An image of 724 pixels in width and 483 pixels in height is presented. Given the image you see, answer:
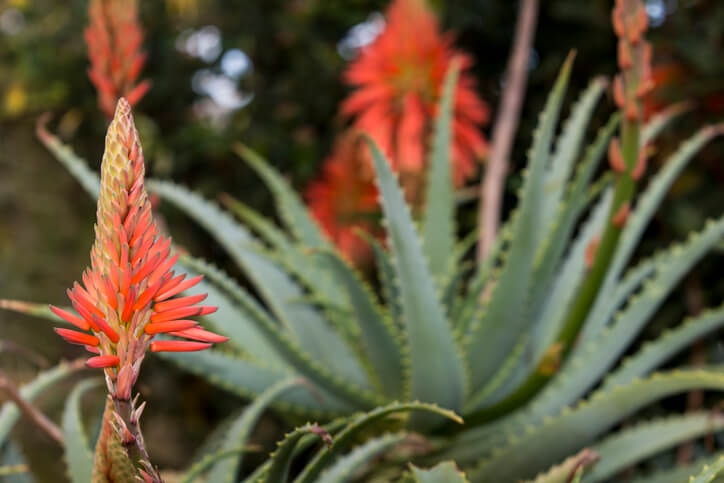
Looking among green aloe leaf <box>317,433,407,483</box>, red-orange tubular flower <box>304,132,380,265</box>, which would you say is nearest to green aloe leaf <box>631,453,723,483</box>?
green aloe leaf <box>317,433,407,483</box>

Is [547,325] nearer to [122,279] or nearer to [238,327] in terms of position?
[238,327]

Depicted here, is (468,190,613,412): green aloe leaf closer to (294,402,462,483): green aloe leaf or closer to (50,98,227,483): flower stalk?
(294,402,462,483): green aloe leaf

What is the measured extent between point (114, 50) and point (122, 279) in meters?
0.37

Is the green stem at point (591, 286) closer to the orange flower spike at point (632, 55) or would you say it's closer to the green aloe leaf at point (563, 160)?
the orange flower spike at point (632, 55)

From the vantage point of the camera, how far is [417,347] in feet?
1.64

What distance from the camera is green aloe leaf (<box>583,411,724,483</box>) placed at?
488 mm

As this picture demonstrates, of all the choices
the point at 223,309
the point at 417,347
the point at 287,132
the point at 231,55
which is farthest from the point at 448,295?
the point at 231,55

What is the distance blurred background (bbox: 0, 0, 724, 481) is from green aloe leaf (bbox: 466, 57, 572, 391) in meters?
0.64

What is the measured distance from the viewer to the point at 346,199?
1.17 m

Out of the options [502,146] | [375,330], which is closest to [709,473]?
[375,330]

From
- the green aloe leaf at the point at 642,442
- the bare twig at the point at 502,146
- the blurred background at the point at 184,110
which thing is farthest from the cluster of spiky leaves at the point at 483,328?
the blurred background at the point at 184,110

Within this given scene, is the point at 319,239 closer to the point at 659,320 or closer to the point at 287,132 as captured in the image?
the point at 659,320

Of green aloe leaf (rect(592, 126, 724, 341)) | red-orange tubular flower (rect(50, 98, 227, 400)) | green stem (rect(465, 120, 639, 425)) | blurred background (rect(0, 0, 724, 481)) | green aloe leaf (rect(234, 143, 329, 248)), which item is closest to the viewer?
red-orange tubular flower (rect(50, 98, 227, 400))

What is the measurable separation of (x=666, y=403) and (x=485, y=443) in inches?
17.2
